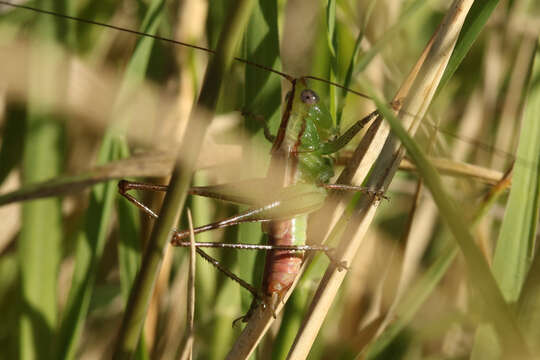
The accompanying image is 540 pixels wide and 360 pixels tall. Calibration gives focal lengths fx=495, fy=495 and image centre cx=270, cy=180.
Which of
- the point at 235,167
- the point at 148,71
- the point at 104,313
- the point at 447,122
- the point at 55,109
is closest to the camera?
the point at 55,109

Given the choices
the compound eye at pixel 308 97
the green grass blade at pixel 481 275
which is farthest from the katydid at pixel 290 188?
the green grass blade at pixel 481 275

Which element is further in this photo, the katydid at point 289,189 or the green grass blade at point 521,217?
the katydid at point 289,189

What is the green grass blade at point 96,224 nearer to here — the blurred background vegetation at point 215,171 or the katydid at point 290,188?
the blurred background vegetation at point 215,171

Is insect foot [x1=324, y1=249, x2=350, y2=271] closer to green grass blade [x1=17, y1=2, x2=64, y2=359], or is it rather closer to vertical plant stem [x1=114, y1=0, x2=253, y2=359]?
vertical plant stem [x1=114, y1=0, x2=253, y2=359]

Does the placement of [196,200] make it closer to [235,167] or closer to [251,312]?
[235,167]

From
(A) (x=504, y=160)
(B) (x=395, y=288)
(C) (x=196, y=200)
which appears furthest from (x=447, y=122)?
(C) (x=196, y=200)

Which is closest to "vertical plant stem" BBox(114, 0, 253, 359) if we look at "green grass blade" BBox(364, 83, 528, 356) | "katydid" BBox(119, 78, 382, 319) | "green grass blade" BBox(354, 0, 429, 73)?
"green grass blade" BBox(364, 83, 528, 356)
